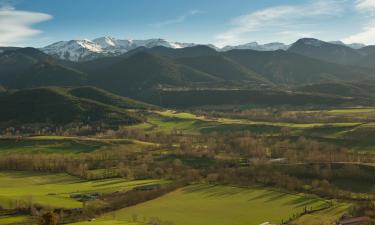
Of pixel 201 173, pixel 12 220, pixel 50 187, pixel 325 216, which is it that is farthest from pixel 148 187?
pixel 325 216

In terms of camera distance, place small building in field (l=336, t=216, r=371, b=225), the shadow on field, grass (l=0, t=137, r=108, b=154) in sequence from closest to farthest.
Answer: small building in field (l=336, t=216, r=371, b=225)
the shadow on field
grass (l=0, t=137, r=108, b=154)

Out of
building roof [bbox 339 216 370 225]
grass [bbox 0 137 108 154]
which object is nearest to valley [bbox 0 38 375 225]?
grass [bbox 0 137 108 154]

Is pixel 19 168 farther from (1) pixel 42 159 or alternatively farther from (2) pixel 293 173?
(2) pixel 293 173

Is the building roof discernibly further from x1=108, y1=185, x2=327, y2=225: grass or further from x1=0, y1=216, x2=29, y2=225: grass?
x1=0, y1=216, x2=29, y2=225: grass

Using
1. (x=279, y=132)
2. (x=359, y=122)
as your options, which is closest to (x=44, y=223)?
(x=279, y=132)

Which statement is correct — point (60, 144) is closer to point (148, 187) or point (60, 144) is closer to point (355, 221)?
point (148, 187)

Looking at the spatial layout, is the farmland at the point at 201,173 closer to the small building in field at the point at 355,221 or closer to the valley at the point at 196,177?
the valley at the point at 196,177
